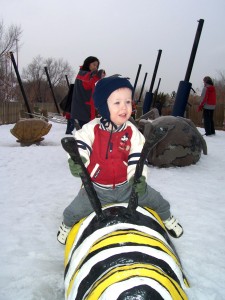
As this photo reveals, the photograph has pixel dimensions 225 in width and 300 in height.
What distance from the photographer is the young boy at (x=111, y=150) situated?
2078 mm

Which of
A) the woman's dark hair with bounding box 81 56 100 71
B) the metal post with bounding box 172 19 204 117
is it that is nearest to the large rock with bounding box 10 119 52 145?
the woman's dark hair with bounding box 81 56 100 71

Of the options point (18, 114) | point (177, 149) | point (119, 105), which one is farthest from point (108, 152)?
point (18, 114)

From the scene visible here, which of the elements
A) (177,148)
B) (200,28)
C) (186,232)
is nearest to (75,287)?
(186,232)

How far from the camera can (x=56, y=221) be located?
3.12 metres

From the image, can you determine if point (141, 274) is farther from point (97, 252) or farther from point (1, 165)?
point (1, 165)

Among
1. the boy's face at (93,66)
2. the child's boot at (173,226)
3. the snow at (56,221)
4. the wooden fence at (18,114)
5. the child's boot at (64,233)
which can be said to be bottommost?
the wooden fence at (18,114)

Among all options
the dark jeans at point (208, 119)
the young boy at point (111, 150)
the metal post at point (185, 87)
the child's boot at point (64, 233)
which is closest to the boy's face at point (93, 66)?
the metal post at point (185, 87)

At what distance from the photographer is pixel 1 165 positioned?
218 inches

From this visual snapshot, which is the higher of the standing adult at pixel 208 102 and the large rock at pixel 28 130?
the standing adult at pixel 208 102

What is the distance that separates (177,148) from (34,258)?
11.9 ft

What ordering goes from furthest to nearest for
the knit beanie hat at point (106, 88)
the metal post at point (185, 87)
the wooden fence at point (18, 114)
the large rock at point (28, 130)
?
the wooden fence at point (18, 114) → the large rock at point (28, 130) → the metal post at point (185, 87) → the knit beanie hat at point (106, 88)

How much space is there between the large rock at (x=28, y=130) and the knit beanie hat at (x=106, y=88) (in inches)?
242

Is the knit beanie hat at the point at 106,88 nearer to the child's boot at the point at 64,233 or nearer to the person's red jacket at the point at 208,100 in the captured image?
the child's boot at the point at 64,233

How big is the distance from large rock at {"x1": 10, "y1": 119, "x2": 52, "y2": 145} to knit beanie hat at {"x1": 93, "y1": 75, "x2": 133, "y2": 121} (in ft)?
20.2
